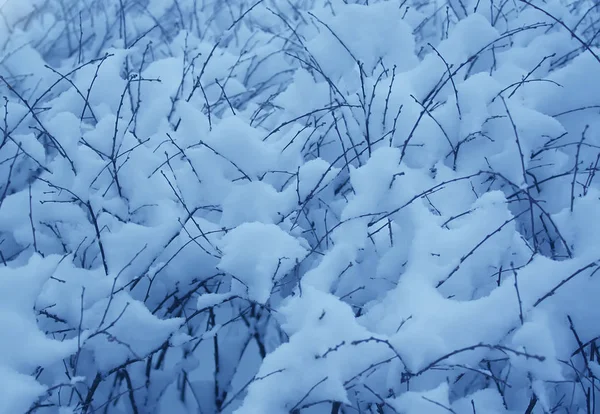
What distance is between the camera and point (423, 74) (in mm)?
1186

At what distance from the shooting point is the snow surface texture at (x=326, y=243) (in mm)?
753

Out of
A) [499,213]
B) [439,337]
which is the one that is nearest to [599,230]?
[499,213]

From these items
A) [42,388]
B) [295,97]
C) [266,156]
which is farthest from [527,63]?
[42,388]

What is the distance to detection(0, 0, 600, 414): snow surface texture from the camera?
75 centimetres

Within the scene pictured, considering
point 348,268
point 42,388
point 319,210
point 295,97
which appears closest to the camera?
point 42,388

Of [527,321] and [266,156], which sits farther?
[266,156]

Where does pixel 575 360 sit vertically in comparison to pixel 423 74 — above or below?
below

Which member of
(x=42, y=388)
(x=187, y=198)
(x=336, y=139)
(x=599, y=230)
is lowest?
(x=42, y=388)

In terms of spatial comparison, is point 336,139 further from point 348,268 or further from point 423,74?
point 348,268

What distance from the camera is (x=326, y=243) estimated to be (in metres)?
1.07

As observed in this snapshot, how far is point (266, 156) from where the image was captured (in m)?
1.03

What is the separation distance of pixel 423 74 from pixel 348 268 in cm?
51

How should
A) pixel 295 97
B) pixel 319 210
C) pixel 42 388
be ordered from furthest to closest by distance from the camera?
pixel 295 97
pixel 319 210
pixel 42 388

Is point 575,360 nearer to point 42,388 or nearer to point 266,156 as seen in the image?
point 266,156
